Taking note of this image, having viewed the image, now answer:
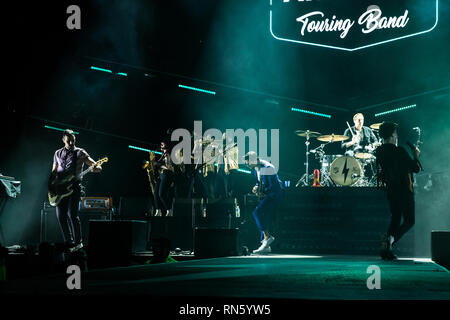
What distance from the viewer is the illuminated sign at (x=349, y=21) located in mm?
13398

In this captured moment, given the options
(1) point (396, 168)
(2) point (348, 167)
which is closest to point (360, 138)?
(2) point (348, 167)

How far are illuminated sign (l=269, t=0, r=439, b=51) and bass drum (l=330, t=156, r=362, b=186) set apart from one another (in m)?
3.47

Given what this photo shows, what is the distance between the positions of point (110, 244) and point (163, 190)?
483cm

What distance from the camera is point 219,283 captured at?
3.77m

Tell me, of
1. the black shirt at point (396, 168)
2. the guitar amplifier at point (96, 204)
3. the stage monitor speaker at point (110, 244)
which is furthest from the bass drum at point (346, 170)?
the stage monitor speaker at point (110, 244)

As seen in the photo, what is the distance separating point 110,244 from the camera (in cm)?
755

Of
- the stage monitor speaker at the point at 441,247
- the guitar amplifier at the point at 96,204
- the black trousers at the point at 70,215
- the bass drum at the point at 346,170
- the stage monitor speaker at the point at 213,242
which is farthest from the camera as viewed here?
the guitar amplifier at the point at 96,204

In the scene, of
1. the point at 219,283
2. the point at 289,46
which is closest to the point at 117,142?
Result: the point at 289,46

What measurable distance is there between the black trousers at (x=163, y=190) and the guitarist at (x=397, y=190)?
5967mm

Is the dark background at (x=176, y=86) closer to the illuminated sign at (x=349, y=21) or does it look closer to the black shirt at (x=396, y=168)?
the illuminated sign at (x=349, y=21)

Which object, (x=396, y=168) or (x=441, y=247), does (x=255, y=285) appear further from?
(x=441, y=247)

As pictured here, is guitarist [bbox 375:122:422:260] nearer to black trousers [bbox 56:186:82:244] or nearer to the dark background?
black trousers [bbox 56:186:82:244]

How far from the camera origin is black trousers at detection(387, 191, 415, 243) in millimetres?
7129
